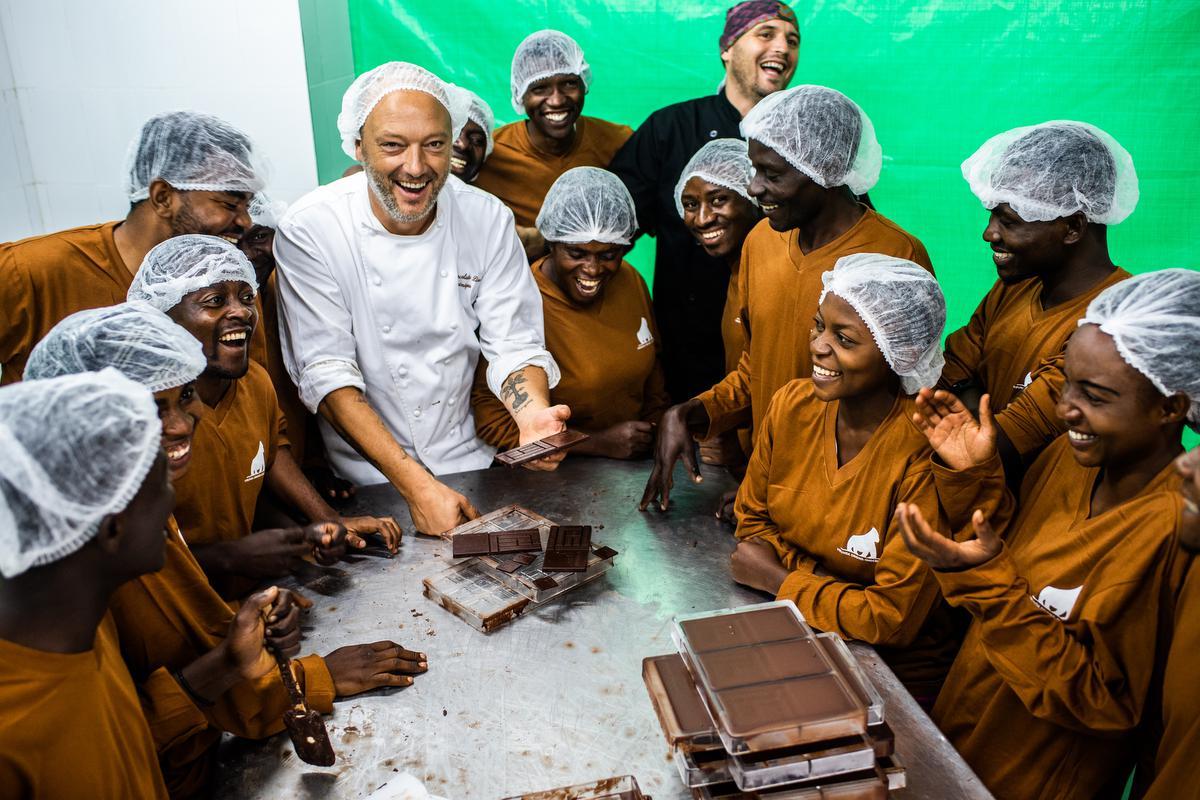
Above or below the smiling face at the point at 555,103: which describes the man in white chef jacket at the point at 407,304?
below

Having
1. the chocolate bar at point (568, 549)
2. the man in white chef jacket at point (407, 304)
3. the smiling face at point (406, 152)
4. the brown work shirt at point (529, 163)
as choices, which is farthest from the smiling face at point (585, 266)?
the chocolate bar at point (568, 549)

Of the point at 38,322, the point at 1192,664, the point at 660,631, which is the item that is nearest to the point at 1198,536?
the point at 1192,664

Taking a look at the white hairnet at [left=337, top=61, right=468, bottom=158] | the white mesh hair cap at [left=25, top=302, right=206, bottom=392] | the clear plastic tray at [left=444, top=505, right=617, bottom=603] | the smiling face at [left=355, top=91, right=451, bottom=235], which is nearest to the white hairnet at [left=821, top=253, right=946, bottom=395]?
the clear plastic tray at [left=444, top=505, right=617, bottom=603]

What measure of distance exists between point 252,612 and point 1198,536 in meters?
1.82

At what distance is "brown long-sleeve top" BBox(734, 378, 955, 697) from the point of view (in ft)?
6.96

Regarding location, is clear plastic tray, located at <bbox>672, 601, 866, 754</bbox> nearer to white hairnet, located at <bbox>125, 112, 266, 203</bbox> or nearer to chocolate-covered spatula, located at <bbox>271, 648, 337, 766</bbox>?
chocolate-covered spatula, located at <bbox>271, 648, 337, 766</bbox>

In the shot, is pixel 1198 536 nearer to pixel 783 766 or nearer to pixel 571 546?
pixel 783 766

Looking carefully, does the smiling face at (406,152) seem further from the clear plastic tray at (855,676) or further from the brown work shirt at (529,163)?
the clear plastic tray at (855,676)

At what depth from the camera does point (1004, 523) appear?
218cm

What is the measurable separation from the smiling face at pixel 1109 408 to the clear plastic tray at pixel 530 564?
1237mm

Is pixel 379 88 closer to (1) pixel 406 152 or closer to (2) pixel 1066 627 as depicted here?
(1) pixel 406 152

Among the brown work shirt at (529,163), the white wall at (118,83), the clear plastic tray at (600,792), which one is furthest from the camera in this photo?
the white wall at (118,83)

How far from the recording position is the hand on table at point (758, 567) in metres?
2.31

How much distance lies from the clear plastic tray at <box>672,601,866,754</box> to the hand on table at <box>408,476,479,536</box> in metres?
1.09
